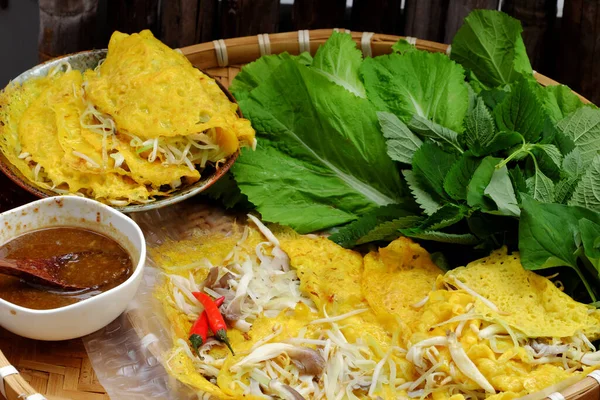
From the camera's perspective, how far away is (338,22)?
4895 millimetres

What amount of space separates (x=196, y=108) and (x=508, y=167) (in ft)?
4.02

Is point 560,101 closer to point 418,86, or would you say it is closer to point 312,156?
point 418,86

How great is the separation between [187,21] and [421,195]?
219 centimetres

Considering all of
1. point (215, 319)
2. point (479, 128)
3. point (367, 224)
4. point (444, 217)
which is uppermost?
point (479, 128)

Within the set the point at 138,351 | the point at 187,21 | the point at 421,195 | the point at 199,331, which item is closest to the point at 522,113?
the point at 421,195

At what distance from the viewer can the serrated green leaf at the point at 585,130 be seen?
3180 mm

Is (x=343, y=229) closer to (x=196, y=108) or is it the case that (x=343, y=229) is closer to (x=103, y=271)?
(x=196, y=108)

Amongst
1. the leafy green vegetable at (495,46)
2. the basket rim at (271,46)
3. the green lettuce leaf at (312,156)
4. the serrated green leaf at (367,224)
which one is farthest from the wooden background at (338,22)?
the serrated green leaf at (367,224)

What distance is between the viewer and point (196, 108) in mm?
3131

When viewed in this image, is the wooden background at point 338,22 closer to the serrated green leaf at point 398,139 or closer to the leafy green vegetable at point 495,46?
the leafy green vegetable at point 495,46

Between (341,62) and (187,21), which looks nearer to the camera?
(341,62)

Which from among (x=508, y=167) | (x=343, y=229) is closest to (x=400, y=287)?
(x=343, y=229)

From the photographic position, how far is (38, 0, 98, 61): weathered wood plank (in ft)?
14.4

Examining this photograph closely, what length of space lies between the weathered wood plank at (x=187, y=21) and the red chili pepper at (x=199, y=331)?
2.30 m
